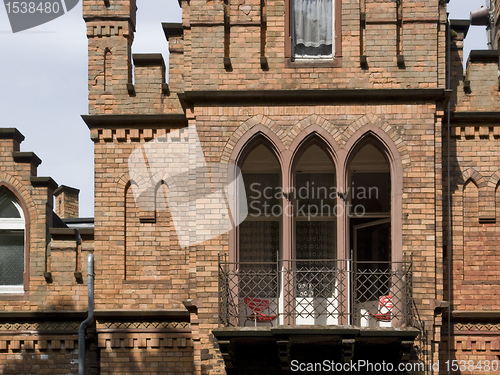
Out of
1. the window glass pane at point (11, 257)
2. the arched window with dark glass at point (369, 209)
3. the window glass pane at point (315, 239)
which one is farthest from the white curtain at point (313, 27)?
the window glass pane at point (11, 257)

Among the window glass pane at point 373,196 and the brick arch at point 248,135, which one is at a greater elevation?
the brick arch at point 248,135

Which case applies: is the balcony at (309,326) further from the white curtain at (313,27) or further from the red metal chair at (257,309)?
the white curtain at (313,27)

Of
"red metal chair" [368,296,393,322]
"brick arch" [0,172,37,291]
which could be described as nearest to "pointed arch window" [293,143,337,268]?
"red metal chair" [368,296,393,322]

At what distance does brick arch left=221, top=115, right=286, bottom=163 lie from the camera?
1068 cm

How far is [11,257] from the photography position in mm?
12133

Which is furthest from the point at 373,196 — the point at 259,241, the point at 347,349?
the point at 347,349

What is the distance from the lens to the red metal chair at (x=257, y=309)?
1055 centimetres

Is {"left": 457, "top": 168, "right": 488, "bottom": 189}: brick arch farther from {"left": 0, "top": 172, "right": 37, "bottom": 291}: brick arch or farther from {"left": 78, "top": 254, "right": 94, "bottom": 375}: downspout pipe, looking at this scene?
{"left": 0, "top": 172, "right": 37, "bottom": 291}: brick arch

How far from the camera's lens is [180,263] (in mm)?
11445

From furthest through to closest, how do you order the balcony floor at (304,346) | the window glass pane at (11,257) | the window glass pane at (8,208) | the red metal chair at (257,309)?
the window glass pane at (8,208) < the window glass pane at (11,257) < the red metal chair at (257,309) < the balcony floor at (304,346)

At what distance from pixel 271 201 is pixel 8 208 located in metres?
4.58

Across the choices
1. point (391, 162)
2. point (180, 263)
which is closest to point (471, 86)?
point (391, 162)

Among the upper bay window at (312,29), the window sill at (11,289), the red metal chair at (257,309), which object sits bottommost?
the red metal chair at (257,309)

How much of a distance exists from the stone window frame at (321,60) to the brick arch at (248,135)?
0.96m
